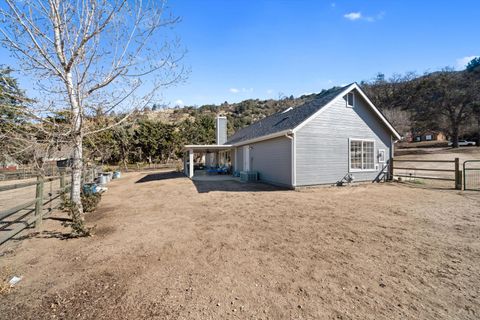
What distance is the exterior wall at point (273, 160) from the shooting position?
11.1m

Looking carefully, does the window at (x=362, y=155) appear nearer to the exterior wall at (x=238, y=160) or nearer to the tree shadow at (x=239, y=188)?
the tree shadow at (x=239, y=188)

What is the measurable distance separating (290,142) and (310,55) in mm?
5962

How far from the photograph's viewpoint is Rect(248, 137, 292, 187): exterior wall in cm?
1112

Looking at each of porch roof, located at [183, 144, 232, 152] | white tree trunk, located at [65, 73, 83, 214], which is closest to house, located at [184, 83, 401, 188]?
porch roof, located at [183, 144, 232, 152]

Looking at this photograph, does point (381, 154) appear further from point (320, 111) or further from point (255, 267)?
point (255, 267)

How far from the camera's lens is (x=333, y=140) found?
1180cm

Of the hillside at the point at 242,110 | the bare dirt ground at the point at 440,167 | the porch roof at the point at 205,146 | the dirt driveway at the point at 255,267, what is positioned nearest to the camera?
the dirt driveway at the point at 255,267

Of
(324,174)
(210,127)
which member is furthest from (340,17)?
(210,127)

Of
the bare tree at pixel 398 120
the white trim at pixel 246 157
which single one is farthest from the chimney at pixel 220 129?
the bare tree at pixel 398 120

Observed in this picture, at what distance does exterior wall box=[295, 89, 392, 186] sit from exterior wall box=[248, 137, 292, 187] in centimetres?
52

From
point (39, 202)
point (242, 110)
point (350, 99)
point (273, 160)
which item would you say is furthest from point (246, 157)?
point (242, 110)

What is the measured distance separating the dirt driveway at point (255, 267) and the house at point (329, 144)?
4.80 meters

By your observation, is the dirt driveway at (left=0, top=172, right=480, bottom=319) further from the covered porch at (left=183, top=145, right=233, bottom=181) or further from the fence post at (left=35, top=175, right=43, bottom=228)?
the covered porch at (left=183, top=145, right=233, bottom=181)

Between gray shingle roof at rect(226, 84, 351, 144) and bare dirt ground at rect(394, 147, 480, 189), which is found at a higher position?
gray shingle roof at rect(226, 84, 351, 144)
